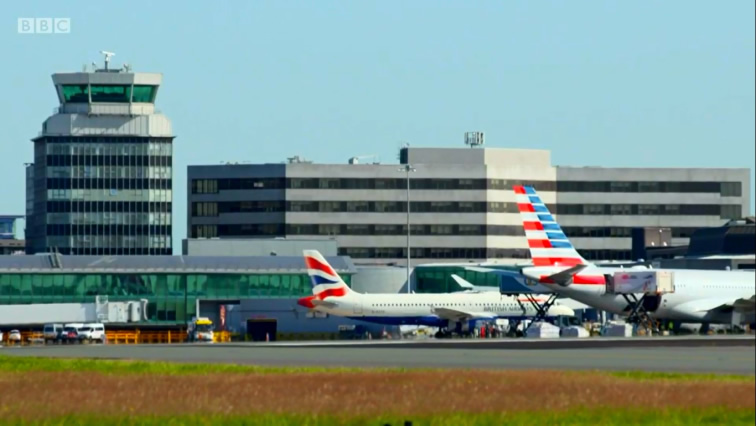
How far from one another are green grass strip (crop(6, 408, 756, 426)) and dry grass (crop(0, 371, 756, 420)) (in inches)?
16.3

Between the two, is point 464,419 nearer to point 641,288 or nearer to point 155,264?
point 641,288

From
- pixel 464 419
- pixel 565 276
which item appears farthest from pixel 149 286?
pixel 464 419

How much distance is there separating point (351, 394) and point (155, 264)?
136 meters

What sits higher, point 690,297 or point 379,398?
point 690,297

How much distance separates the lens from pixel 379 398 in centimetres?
4384

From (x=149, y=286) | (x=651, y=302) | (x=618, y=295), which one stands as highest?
(x=149, y=286)

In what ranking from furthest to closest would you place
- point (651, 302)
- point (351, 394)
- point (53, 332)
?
point (53, 332) → point (651, 302) → point (351, 394)

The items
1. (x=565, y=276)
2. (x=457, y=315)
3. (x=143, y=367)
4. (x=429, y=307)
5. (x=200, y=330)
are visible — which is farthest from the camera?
(x=200, y=330)

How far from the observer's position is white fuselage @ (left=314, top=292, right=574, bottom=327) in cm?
A: 15316

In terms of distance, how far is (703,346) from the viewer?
292 ft

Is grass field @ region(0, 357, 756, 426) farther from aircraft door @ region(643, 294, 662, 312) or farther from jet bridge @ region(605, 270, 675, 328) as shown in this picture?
aircraft door @ region(643, 294, 662, 312)

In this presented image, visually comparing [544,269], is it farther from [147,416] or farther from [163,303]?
[147,416]

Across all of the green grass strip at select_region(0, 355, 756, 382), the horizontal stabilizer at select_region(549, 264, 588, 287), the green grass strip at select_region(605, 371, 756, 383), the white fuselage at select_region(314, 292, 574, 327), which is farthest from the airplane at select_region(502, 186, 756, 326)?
the green grass strip at select_region(605, 371, 756, 383)

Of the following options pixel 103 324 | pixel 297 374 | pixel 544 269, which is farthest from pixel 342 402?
pixel 103 324
